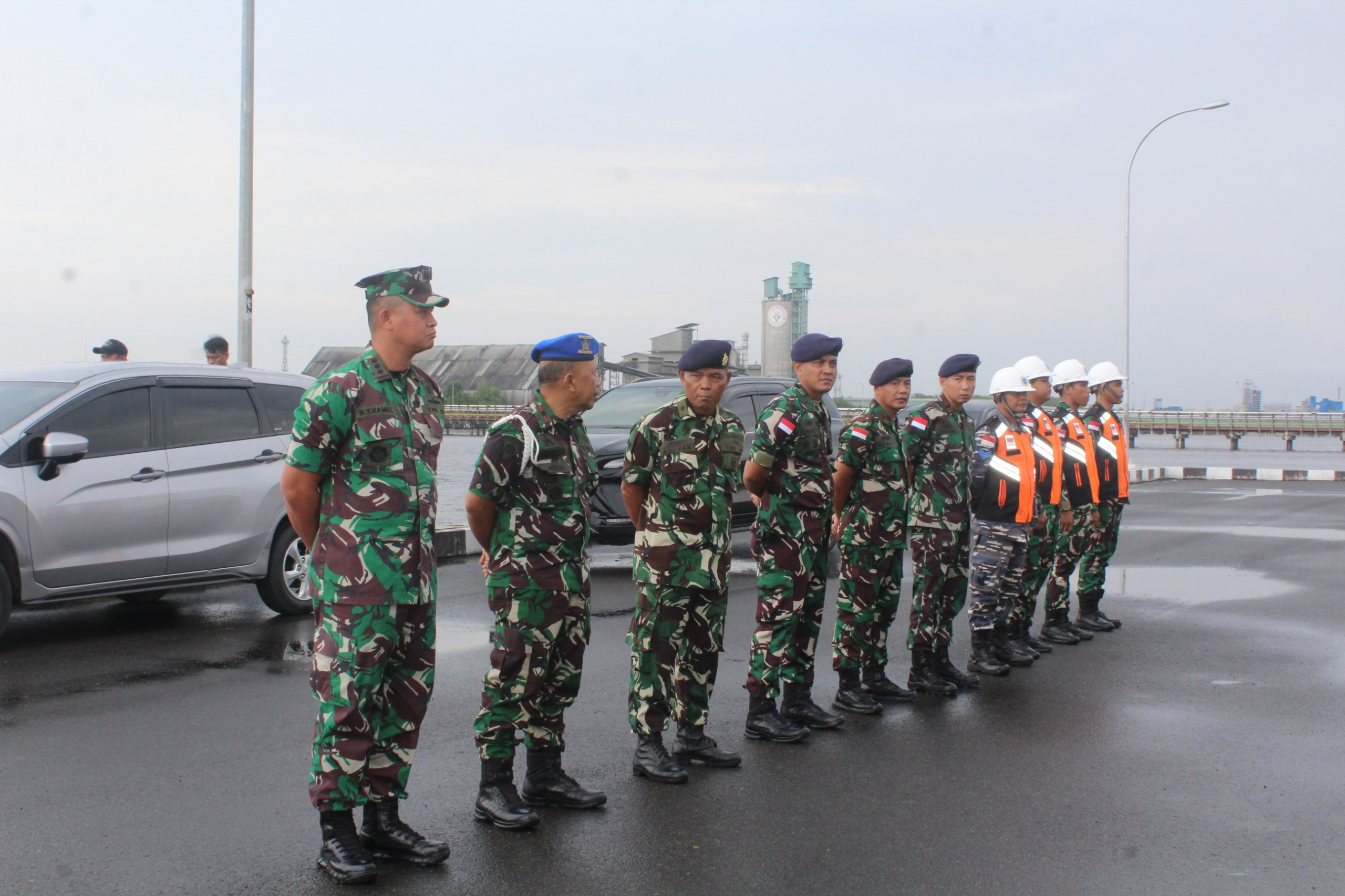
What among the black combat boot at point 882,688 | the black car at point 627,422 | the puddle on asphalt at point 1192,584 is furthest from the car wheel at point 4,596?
the puddle on asphalt at point 1192,584

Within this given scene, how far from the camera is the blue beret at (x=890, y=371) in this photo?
6113 mm

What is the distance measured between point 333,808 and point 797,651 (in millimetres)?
2558

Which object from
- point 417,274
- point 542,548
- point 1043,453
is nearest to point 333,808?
point 542,548

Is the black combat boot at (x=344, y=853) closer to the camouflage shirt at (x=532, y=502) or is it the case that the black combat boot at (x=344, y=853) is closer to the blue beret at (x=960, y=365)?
the camouflage shirt at (x=532, y=502)

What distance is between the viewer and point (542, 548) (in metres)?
4.25

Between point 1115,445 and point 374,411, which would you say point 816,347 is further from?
point 1115,445

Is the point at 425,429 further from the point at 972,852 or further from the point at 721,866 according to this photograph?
the point at 972,852

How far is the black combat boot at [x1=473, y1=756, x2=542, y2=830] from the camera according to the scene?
13.6ft

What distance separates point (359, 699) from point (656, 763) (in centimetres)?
154

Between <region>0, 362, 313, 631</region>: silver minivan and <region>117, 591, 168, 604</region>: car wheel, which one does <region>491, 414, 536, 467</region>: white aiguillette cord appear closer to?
<region>0, 362, 313, 631</region>: silver minivan

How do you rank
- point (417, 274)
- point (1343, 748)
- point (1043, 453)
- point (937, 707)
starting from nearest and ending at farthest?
point (417, 274) → point (1343, 748) → point (937, 707) → point (1043, 453)

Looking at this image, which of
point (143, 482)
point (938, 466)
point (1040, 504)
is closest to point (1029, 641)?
point (1040, 504)

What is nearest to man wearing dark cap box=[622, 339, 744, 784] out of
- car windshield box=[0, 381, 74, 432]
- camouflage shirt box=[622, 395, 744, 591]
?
camouflage shirt box=[622, 395, 744, 591]

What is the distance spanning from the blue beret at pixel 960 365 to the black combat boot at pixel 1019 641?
1.85 meters
